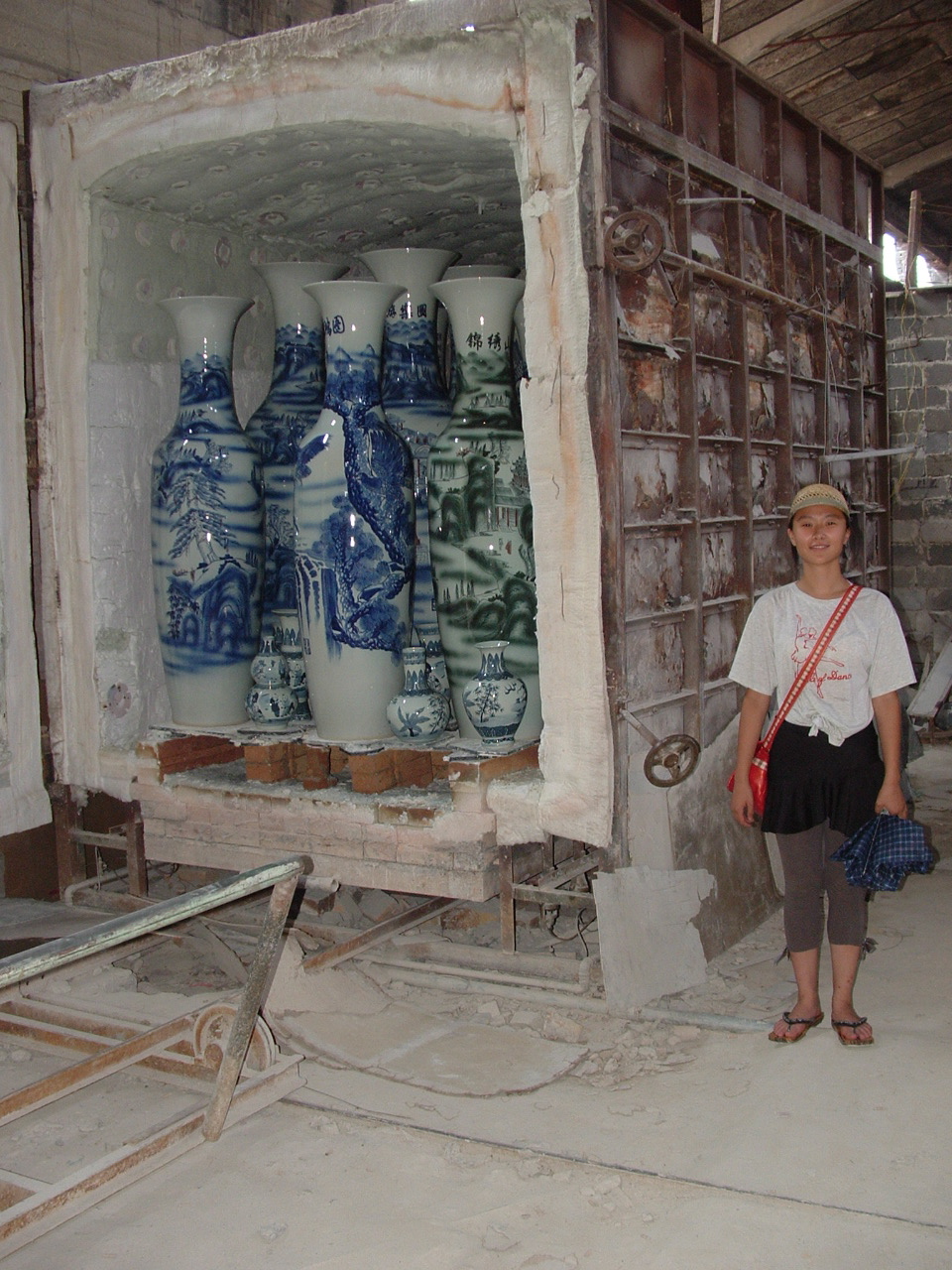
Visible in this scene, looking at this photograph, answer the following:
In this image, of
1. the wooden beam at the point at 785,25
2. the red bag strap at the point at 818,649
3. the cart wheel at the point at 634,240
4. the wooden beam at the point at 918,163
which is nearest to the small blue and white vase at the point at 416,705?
the red bag strap at the point at 818,649

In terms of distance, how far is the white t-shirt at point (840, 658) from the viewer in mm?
2559

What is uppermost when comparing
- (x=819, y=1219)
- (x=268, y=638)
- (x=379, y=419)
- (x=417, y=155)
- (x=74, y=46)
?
(x=74, y=46)

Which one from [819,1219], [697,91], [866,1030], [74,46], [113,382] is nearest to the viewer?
[819,1219]

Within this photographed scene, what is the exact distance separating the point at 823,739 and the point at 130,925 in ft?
4.99

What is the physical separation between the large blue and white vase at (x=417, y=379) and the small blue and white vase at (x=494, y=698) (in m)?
0.51

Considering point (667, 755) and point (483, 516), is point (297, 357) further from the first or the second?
point (667, 755)

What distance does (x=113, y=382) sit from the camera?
12.0 ft

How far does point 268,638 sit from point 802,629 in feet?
5.73

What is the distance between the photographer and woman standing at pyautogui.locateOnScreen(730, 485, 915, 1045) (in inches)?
101

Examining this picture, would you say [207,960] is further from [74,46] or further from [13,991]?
[74,46]

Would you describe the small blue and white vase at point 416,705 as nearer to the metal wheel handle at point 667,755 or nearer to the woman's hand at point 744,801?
the metal wheel handle at point 667,755

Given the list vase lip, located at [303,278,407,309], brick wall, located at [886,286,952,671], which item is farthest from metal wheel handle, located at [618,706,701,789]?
brick wall, located at [886,286,952,671]

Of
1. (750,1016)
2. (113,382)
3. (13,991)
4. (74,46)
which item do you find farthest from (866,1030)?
(74,46)

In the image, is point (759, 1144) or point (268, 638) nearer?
point (759, 1144)
